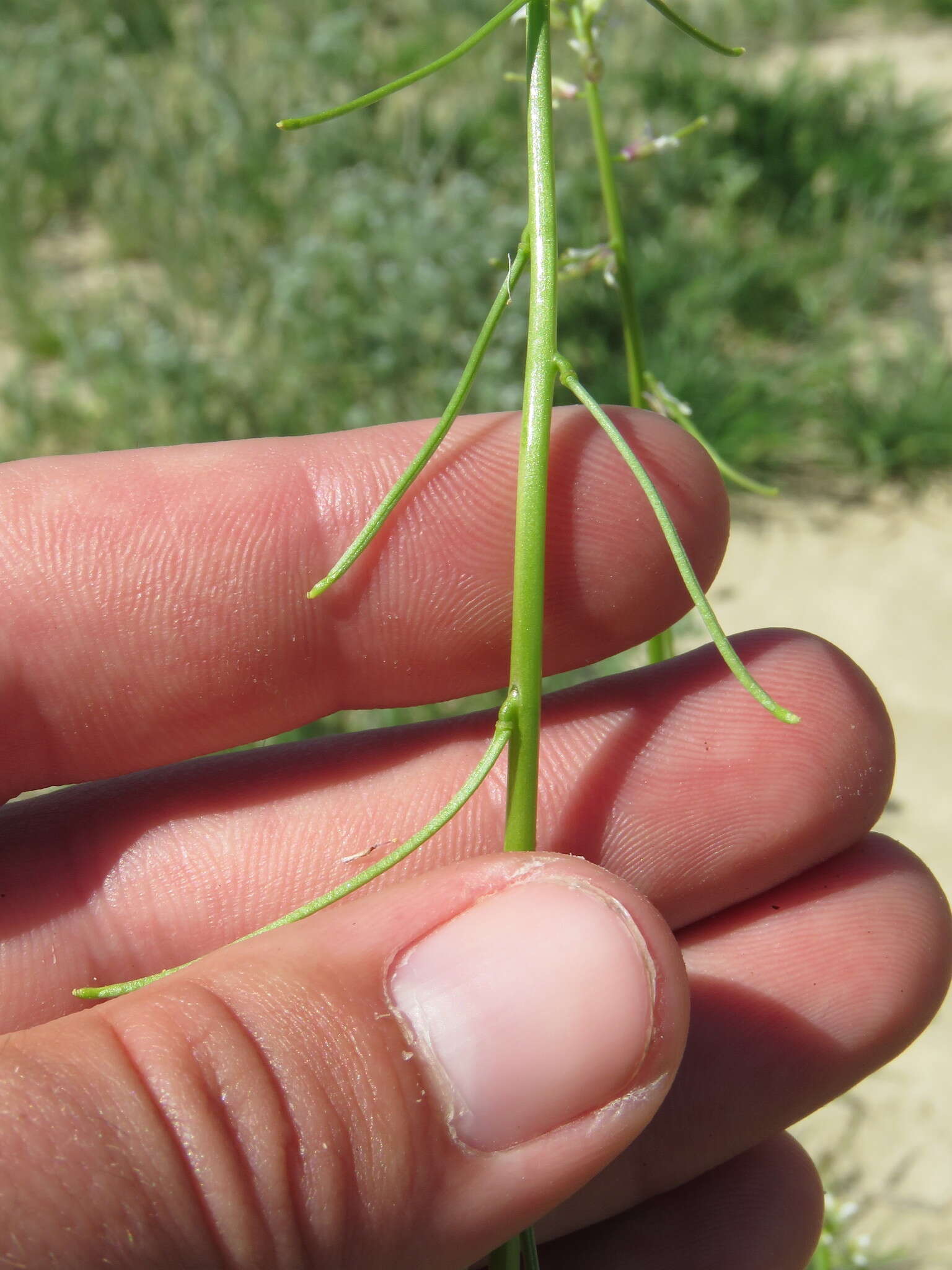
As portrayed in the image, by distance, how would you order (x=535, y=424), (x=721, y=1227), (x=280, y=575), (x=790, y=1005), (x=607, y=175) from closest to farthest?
(x=535, y=424) → (x=607, y=175) → (x=280, y=575) → (x=790, y=1005) → (x=721, y=1227)

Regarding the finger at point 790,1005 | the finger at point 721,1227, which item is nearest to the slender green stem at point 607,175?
the finger at point 790,1005

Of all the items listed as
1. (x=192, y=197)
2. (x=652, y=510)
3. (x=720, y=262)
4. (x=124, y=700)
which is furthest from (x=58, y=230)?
(x=652, y=510)

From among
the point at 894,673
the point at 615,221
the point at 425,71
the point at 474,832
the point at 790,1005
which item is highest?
the point at 425,71

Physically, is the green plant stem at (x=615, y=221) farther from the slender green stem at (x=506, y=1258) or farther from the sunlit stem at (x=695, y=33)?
the slender green stem at (x=506, y=1258)

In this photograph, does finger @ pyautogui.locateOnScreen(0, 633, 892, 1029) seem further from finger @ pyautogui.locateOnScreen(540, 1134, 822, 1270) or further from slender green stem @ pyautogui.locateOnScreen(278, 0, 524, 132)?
slender green stem @ pyautogui.locateOnScreen(278, 0, 524, 132)

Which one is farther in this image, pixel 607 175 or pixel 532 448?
pixel 607 175

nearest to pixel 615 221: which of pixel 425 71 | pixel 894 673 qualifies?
pixel 425 71

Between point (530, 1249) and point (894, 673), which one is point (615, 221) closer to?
point (530, 1249)

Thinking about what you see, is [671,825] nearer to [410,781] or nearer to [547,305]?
[410,781]
